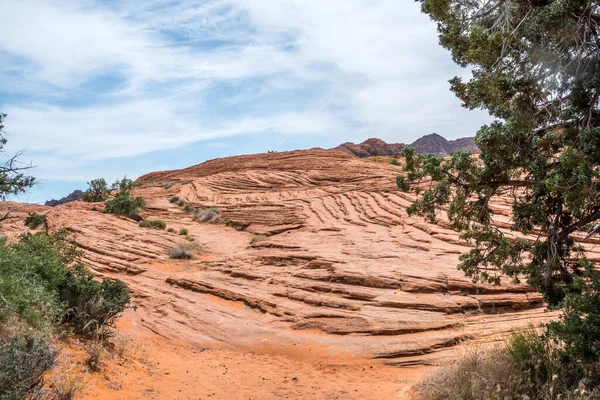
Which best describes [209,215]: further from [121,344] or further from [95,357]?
[95,357]

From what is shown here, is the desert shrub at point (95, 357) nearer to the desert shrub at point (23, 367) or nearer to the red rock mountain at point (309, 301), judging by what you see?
the red rock mountain at point (309, 301)

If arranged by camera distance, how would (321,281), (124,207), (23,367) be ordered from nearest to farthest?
1. (23,367)
2. (321,281)
3. (124,207)

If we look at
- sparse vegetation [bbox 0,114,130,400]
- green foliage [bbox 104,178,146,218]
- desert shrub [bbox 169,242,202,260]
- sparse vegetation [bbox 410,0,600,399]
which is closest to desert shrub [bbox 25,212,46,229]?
green foliage [bbox 104,178,146,218]

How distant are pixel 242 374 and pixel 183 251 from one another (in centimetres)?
1100

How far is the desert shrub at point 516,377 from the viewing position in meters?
4.84

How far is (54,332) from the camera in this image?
7527 millimetres

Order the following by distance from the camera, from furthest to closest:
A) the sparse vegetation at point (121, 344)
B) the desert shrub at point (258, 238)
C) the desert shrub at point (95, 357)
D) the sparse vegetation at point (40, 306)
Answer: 1. the desert shrub at point (258, 238)
2. the sparse vegetation at point (121, 344)
3. the desert shrub at point (95, 357)
4. the sparse vegetation at point (40, 306)

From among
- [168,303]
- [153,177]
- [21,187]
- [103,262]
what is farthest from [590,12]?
[153,177]

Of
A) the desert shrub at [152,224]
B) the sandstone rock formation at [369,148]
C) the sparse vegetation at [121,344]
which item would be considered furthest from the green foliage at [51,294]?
the sandstone rock formation at [369,148]

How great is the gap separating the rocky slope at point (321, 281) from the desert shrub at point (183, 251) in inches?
16.0

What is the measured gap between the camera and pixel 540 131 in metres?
6.00

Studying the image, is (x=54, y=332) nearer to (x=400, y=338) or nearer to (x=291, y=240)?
(x=400, y=338)

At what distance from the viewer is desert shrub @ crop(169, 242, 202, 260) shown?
18745 mm

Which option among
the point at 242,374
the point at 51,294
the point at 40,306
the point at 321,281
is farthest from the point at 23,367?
the point at 321,281
